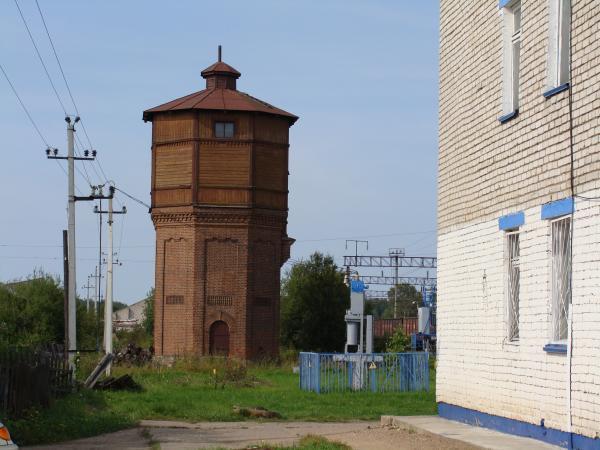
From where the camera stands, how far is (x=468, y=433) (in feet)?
53.7

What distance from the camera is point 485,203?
17.0 metres

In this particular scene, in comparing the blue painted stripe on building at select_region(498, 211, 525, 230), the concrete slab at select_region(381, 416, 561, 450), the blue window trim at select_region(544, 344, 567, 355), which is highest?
the blue painted stripe on building at select_region(498, 211, 525, 230)

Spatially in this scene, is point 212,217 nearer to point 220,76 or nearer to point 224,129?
point 224,129

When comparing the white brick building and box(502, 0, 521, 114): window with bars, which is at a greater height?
box(502, 0, 521, 114): window with bars

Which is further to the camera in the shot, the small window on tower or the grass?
the small window on tower

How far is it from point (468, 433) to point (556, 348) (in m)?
2.70

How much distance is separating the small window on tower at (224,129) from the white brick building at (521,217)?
116ft

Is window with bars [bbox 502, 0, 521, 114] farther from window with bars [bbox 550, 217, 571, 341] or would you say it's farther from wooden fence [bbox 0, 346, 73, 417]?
wooden fence [bbox 0, 346, 73, 417]

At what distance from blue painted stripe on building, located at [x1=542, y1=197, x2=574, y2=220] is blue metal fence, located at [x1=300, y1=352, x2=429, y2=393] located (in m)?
19.3

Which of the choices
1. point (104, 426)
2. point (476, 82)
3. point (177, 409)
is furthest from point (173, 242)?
point (476, 82)

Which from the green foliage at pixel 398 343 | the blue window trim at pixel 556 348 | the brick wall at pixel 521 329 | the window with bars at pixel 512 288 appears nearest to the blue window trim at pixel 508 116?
the brick wall at pixel 521 329

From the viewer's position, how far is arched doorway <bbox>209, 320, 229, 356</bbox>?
53.8 m

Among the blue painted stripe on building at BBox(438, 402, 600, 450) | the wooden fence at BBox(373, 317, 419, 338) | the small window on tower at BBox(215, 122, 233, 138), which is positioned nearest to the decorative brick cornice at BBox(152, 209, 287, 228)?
the small window on tower at BBox(215, 122, 233, 138)

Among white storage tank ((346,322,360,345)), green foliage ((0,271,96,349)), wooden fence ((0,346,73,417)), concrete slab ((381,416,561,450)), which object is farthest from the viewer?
green foliage ((0,271,96,349))
